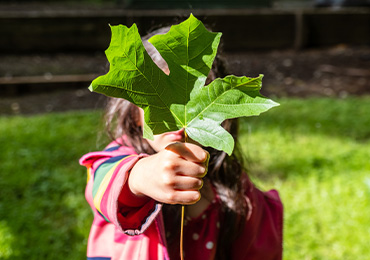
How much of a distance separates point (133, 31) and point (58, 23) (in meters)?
6.15

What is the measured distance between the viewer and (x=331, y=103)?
4.48 metres

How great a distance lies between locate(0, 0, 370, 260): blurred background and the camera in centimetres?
235

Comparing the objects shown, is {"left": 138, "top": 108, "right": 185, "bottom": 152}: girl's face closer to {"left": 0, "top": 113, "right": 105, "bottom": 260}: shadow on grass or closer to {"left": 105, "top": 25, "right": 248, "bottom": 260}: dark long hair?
{"left": 105, "top": 25, "right": 248, "bottom": 260}: dark long hair

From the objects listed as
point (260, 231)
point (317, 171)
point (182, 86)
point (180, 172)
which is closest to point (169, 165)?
point (180, 172)

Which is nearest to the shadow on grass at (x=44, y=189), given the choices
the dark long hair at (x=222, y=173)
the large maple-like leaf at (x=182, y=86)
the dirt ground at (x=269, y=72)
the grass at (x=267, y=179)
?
the grass at (x=267, y=179)

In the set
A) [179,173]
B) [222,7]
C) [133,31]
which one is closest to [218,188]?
[179,173]

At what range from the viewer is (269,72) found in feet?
20.0

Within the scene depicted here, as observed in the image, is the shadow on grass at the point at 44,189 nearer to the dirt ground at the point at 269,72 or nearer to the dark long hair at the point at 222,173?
the dirt ground at the point at 269,72

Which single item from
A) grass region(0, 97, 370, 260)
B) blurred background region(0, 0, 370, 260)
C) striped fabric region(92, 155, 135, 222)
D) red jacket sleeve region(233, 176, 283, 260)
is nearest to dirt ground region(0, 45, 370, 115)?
blurred background region(0, 0, 370, 260)

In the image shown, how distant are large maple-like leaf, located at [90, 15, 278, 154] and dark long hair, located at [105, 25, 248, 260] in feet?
2.30

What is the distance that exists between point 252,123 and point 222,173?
7.67 feet

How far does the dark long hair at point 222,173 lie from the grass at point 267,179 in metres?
0.60

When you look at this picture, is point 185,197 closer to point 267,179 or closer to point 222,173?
point 222,173

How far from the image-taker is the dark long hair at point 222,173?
56.7 inches
